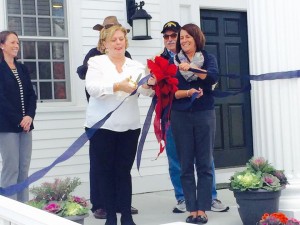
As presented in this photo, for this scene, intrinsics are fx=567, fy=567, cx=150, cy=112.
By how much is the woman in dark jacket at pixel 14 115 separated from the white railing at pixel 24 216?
6.82 ft

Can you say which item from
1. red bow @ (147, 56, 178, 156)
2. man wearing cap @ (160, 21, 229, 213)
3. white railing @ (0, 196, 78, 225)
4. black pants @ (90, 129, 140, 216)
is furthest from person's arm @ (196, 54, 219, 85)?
white railing @ (0, 196, 78, 225)

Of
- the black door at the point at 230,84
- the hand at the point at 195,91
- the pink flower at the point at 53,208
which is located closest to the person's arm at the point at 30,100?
the pink flower at the point at 53,208

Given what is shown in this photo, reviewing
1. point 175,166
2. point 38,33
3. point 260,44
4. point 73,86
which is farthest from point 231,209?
point 38,33

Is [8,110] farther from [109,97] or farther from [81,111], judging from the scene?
[81,111]

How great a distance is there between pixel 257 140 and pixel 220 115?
284 centimetres

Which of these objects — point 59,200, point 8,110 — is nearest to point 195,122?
point 59,200

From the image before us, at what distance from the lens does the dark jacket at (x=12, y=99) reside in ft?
15.2

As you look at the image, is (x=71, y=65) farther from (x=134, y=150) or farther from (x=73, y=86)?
(x=134, y=150)

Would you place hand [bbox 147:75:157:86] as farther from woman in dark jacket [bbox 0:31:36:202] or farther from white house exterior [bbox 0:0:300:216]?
woman in dark jacket [bbox 0:31:36:202]

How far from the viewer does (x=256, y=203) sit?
12.9ft

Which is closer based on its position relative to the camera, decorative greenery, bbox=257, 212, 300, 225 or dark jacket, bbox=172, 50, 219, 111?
decorative greenery, bbox=257, 212, 300, 225

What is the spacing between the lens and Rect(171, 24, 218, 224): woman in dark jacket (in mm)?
4215

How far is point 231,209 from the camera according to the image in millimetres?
4793

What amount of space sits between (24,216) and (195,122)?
211 cm
